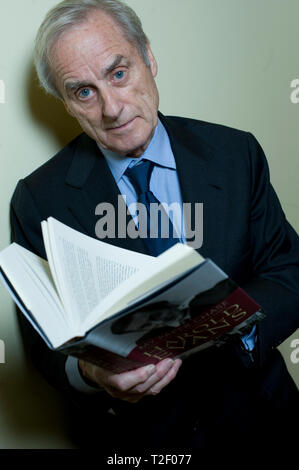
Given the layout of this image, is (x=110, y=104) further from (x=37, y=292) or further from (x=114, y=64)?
(x=37, y=292)

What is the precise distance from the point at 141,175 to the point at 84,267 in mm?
423

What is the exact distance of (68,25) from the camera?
1.18m

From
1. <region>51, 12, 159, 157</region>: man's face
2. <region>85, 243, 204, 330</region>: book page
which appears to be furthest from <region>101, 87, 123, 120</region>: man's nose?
→ <region>85, 243, 204, 330</region>: book page

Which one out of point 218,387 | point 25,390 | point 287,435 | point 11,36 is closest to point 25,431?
point 25,390

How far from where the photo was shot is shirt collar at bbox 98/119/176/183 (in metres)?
1.34

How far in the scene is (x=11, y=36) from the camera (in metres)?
1.26

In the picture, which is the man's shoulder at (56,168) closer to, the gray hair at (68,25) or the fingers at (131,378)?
the gray hair at (68,25)

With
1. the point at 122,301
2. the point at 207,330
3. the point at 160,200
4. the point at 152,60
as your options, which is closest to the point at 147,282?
the point at 122,301

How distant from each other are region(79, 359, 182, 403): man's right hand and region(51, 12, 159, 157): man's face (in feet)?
1.62

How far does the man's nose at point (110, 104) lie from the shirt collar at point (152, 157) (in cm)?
13

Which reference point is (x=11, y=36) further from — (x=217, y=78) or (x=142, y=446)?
(x=142, y=446)

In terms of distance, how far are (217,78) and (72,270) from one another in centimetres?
86

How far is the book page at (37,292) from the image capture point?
85cm

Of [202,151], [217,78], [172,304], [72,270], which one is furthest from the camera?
[217,78]
